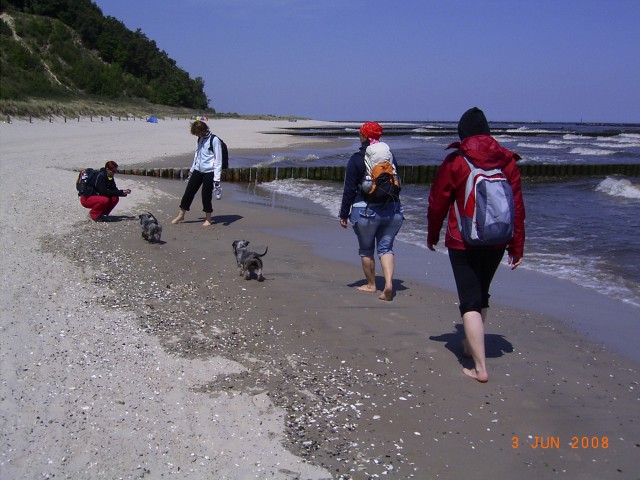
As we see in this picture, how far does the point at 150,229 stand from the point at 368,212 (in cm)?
376

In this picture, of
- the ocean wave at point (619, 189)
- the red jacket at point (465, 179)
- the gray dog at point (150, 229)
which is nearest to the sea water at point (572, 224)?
the ocean wave at point (619, 189)

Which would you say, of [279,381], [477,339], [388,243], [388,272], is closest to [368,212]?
[388,243]

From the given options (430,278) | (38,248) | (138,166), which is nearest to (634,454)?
(430,278)

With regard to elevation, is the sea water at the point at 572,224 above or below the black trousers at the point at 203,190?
below

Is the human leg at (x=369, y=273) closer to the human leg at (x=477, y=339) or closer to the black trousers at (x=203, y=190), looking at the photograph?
the human leg at (x=477, y=339)

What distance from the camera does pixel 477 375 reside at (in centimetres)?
485

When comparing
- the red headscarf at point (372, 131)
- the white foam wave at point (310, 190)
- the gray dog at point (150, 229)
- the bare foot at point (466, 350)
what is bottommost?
the white foam wave at point (310, 190)

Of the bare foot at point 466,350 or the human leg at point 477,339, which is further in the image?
the bare foot at point 466,350

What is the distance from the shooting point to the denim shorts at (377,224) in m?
6.71

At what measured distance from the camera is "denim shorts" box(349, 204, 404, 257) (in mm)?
6707

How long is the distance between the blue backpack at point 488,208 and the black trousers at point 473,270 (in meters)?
0.15

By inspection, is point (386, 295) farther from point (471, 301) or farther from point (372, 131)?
point (471, 301)

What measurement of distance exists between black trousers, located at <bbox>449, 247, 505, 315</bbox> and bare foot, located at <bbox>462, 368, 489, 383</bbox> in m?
0.47

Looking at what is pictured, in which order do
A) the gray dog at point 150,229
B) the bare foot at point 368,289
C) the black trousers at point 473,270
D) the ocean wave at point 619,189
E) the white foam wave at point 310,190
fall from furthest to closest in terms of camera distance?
the ocean wave at point 619,189
the white foam wave at point 310,190
the gray dog at point 150,229
the bare foot at point 368,289
the black trousers at point 473,270
